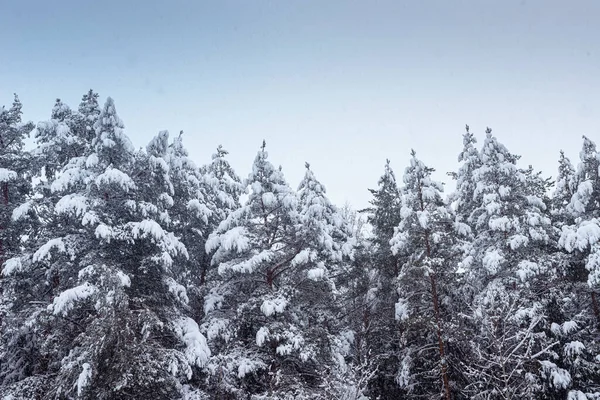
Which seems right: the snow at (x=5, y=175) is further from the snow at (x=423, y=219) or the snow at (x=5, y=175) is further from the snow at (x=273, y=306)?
the snow at (x=423, y=219)

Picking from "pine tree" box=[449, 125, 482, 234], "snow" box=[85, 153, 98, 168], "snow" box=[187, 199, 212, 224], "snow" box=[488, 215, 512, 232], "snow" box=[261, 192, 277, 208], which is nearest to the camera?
"snow" box=[85, 153, 98, 168]

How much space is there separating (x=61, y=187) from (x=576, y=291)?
1881 centimetres

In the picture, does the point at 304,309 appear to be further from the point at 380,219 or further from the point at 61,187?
the point at 61,187

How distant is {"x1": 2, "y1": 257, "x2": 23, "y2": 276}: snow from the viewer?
12055 mm

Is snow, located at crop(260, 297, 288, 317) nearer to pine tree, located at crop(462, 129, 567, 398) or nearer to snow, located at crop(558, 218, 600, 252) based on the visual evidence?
pine tree, located at crop(462, 129, 567, 398)

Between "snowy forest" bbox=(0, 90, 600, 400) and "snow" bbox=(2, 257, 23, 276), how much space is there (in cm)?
6

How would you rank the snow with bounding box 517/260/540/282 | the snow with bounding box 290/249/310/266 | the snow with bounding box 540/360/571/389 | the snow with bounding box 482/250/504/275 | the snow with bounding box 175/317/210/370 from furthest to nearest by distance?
the snow with bounding box 482/250/504/275 → the snow with bounding box 290/249/310/266 → the snow with bounding box 517/260/540/282 → the snow with bounding box 540/360/571/389 → the snow with bounding box 175/317/210/370

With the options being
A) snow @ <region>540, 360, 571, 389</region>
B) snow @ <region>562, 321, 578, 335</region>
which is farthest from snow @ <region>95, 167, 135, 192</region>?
snow @ <region>562, 321, 578, 335</region>

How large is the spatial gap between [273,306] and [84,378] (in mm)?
5779

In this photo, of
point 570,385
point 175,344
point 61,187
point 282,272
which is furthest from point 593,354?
point 61,187

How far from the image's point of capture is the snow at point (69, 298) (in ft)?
37.1

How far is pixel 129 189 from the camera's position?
564 inches

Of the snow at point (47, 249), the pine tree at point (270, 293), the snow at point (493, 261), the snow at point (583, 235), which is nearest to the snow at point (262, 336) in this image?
the pine tree at point (270, 293)

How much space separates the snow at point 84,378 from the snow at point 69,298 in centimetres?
189
